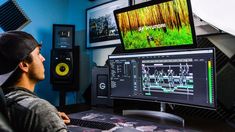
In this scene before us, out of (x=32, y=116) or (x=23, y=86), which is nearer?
(x=32, y=116)

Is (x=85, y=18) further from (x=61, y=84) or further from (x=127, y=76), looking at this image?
(x=127, y=76)

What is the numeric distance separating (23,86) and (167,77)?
2.88ft

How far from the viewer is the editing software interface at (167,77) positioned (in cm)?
134

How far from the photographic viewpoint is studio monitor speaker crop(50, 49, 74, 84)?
7.97 feet

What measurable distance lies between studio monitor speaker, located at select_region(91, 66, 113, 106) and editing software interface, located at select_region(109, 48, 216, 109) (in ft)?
0.36

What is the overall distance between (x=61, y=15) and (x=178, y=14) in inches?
74.2

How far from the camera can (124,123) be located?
4.69 ft

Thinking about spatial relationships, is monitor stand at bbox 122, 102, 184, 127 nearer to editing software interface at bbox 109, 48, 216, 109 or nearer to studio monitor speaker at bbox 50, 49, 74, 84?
editing software interface at bbox 109, 48, 216, 109

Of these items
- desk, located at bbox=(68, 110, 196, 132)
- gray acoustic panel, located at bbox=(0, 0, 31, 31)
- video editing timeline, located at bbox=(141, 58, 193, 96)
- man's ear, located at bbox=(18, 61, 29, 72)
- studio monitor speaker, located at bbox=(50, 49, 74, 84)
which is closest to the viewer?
man's ear, located at bbox=(18, 61, 29, 72)

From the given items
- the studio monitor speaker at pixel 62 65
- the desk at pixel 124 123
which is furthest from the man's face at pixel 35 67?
the studio monitor speaker at pixel 62 65


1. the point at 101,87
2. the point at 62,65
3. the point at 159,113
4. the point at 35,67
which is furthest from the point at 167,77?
the point at 62,65

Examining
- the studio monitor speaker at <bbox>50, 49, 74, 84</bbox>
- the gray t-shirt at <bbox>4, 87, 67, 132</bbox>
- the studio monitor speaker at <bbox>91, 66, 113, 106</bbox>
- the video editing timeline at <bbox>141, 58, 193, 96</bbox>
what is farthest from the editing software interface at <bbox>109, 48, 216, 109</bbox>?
the gray t-shirt at <bbox>4, 87, 67, 132</bbox>

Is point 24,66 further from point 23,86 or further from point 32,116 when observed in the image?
point 32,116

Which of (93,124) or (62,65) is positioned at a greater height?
(62,65)
